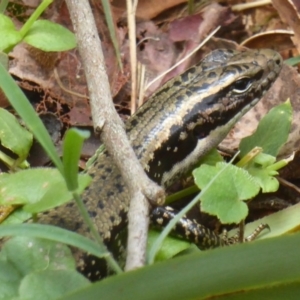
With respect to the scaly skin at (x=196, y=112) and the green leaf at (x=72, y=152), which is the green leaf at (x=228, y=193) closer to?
the scaly skin at (x=196, y=112)

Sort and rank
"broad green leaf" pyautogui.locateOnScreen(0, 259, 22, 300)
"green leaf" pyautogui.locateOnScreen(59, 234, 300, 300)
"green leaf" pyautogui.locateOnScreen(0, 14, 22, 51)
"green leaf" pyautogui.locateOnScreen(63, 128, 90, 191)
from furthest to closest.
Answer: "green leaf" pyautogui.locateOnScreen(0, 14, 22, 51)
"broad green leaf" pyautogui.locateOnScreen(0, 259, 22, 300)
"green leaf" pyautogui.locateOnScreen(59, 234, 300, 300)
"green leaf" pyautogui.locateOnScreen(63, 128, 90, 191)

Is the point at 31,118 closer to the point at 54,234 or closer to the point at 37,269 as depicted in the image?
the point at 54,234

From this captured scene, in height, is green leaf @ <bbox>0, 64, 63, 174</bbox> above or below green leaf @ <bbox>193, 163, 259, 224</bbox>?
above

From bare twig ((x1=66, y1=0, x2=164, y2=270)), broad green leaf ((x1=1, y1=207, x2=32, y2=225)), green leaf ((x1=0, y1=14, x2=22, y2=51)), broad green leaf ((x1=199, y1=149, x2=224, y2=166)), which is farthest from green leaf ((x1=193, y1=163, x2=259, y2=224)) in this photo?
green leaf ((x1=0, y1=14, x2=22, y2=51))

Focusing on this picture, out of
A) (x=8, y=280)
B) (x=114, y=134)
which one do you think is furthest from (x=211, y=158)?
(x=8, y=280)

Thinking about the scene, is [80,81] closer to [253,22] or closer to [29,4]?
[29,4]

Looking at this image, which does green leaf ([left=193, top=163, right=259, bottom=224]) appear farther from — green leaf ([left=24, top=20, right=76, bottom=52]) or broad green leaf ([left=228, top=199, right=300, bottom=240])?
green leaf ([left=24, top=20, right=76, bottom=52])

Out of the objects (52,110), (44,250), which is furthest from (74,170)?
(52,110)
